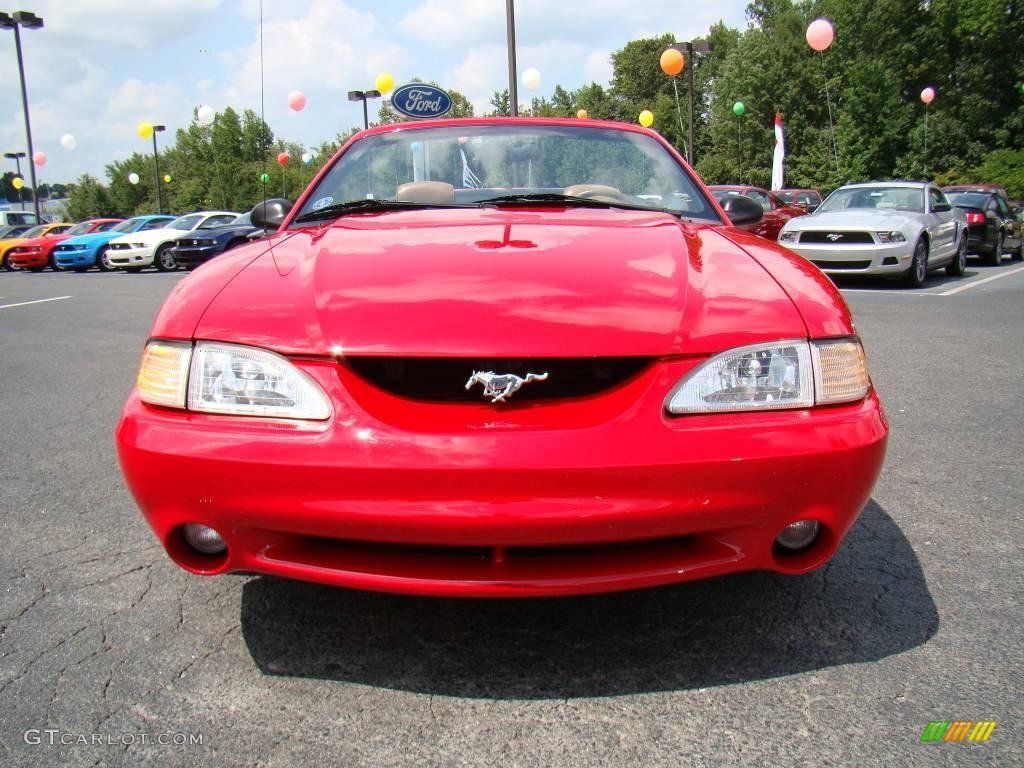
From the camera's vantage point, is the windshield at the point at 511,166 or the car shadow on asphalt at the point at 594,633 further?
the windshield at the point at 511,166

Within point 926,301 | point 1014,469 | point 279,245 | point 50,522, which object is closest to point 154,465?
point 279,245

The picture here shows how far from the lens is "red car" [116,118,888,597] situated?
1.73 m

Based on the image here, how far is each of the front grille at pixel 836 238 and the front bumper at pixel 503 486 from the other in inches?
399

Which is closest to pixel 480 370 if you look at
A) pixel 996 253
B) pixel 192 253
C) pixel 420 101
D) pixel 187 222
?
pixel 420 101

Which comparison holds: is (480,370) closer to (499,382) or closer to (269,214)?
(499,382)

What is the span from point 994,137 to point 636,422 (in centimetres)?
4822

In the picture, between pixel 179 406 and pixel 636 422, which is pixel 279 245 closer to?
pixel 179 406

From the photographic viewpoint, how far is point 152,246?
66.1 ft

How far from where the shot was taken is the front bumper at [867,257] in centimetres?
1091

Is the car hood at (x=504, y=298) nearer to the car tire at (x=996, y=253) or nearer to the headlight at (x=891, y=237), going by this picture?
the headlight at (x=891, y=237)

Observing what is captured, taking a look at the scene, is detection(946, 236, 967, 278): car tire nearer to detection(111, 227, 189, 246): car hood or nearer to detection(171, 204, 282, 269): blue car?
detection(171, 204, 282, 269): blue car

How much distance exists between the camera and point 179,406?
1.91 metres

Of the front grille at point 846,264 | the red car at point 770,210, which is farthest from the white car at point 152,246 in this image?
the front grille at point 846,264

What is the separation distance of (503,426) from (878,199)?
39.3ft
